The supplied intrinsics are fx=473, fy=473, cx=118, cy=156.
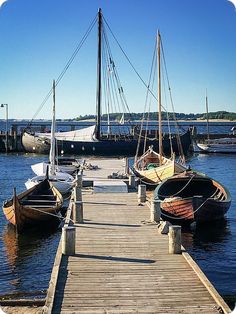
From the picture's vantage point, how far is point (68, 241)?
43.5 ft

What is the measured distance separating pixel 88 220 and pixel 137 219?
196cm

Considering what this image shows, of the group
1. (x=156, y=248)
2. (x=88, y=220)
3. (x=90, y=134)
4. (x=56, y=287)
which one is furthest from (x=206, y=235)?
(x=90, y=134)

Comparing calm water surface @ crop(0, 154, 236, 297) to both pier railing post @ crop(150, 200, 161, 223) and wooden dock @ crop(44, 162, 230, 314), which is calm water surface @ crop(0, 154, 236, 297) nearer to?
wooden dock @ crop(44, 162, 230, 314)

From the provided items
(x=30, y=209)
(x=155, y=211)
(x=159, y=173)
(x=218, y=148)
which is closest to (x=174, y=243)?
(x=155, y=211)

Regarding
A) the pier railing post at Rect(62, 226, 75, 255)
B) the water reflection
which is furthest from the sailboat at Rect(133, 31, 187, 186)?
the pier railing post at Rect(62, 226, 75, 255)

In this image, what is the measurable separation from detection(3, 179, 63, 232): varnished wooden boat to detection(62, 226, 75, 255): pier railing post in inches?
326

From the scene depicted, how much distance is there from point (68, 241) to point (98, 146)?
56.1m

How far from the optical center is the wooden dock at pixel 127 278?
10.0m

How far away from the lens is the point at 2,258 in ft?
60.3

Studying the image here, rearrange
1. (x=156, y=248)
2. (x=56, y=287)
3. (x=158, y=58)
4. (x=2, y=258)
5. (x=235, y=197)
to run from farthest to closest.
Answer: (x=158, y=58), (x=235, y=197), (x=2, y=258), (x=156, y=248), (x=56, y=287)

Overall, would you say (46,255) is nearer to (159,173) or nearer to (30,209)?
(30,209)

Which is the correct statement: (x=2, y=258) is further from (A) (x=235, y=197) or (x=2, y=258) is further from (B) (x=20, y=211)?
(A) (x=235, y=197)

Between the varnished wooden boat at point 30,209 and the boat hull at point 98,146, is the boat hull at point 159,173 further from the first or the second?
the boat hull at point 98,146

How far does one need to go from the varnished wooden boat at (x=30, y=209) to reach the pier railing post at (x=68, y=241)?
827cm
